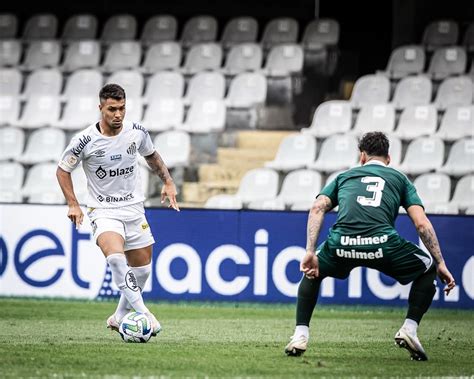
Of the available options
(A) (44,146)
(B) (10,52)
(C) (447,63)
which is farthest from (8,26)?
(C) (447,63)

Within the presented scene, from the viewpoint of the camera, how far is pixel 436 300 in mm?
14289

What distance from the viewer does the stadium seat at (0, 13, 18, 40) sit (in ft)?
68.9

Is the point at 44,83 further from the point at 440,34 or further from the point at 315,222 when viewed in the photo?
the point at 315,222

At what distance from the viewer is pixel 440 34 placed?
19.5m

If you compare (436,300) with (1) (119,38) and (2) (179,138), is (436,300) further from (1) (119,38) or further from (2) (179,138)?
(1) (119,38)

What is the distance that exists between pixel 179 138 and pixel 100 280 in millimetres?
3753

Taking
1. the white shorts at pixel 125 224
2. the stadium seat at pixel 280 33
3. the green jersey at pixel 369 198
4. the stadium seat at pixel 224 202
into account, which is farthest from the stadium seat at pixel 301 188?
the green jersey at pixel 369 198

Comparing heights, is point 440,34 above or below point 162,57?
above

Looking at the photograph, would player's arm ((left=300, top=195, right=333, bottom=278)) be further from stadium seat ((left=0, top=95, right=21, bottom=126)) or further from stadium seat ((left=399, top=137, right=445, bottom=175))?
stadium seat ((left=0, top=95, right=21, bottom=126))

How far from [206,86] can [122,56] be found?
1864 mm

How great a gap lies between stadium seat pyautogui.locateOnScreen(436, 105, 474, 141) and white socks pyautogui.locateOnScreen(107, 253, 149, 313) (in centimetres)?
861

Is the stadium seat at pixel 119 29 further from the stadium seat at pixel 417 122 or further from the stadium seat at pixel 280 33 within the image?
the stadium seat at pixel 417 122

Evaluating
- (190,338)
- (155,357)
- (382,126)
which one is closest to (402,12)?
(382,126)

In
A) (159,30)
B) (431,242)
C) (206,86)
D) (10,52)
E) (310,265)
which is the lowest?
(310,265)
